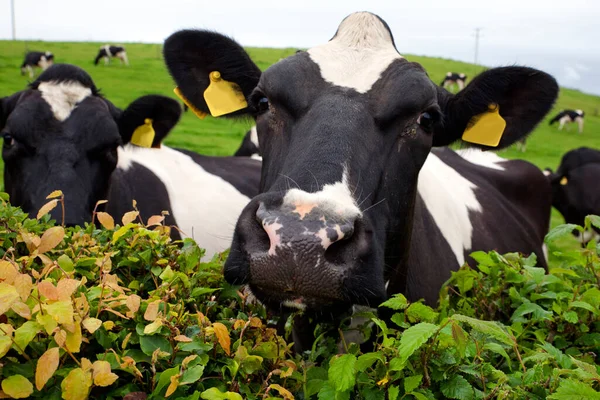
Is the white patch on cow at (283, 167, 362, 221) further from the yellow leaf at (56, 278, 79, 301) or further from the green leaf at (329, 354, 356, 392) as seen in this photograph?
the yellow leaf at (56, 278, 79, 301)

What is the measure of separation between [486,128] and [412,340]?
2263 mm

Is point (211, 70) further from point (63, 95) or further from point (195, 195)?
point (195, 195)

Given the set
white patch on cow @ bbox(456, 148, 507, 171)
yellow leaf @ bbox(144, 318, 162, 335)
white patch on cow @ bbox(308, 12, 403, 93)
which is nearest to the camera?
yellow leaf @ bbox(144, 318, 162, 335)

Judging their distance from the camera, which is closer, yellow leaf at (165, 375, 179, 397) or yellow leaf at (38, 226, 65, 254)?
yellow leaf at (165, 375, 179, 397)

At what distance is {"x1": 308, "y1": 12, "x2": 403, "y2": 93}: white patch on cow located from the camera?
2.89 metres

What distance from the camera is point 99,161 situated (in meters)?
4.79

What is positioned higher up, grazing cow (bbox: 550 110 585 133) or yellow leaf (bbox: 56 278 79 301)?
yellow leaf (bbox: 56 278 79 301)

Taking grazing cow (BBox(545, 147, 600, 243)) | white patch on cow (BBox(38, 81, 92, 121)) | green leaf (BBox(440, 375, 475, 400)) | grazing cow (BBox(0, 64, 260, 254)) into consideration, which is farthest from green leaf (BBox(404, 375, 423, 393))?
grazing cow (BBox(545, 147, 600, 243))

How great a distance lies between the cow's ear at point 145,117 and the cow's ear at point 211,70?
57.8 inches

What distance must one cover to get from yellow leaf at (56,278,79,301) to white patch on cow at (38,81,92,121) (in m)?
3.64

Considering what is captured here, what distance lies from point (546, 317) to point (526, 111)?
5.71ft

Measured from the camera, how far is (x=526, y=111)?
11.8ft

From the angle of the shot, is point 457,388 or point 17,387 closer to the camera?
point 17,387

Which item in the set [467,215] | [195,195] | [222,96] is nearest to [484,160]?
[467,215]
